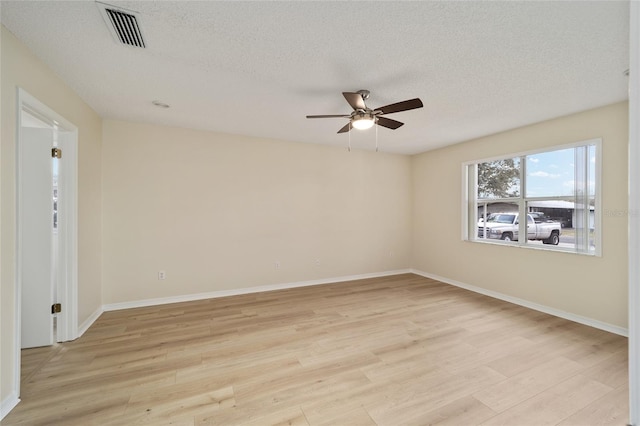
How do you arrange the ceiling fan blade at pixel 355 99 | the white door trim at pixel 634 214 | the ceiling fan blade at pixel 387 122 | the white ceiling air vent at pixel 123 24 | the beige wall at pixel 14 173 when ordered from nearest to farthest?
1. the white door trim at pixel 634 214
2. the white ceiling air vent at pixel 123 24
3. the beige wall at pixel 14 173
4. the ceiling fan blade at pixel 355 99
5. the ceiling fan blade at pixel 387 122

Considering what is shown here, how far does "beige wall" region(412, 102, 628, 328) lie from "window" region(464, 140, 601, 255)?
118mm

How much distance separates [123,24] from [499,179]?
4925 millimetres

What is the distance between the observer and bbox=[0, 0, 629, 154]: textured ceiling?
5.91ft

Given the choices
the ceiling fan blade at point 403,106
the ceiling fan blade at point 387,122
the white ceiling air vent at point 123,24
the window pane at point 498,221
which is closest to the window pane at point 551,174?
the window pane at point 498,221

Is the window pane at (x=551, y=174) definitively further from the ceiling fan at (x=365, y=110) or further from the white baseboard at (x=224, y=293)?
the white baseboard at (x=224, y=293)

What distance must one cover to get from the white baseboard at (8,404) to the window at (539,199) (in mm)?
5558

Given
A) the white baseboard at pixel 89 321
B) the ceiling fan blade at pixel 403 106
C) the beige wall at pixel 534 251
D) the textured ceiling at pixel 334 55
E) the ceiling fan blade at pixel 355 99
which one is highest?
the textured ceiling at pixel 334 55

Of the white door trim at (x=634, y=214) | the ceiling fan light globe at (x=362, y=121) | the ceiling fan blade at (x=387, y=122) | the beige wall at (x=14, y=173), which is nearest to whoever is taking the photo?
the white door trim at (x=634, y=214)

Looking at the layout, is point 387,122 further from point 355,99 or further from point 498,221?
point 498,221

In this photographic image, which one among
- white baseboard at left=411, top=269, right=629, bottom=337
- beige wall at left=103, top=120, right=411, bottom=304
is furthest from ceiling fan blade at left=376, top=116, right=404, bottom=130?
white baseboard at left=411, top=269, right=629, bottom=337

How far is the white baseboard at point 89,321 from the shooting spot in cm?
300

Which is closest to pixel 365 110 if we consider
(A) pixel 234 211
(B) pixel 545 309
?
(A) pixel 234 211

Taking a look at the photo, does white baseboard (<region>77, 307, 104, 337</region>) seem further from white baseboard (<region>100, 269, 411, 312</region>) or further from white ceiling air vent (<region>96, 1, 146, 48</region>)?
white ceiling air vent (<region>96, 1, 146, 48</region>)

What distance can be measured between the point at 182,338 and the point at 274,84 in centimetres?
278
